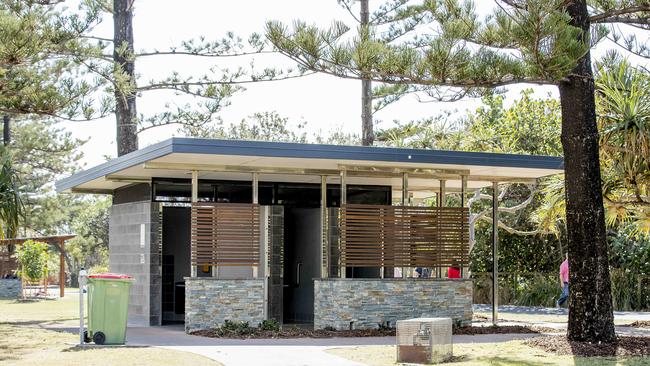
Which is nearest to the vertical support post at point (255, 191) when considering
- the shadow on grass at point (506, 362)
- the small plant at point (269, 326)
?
the small plant at point (269, 326)

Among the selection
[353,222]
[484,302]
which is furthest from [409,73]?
[484,302]

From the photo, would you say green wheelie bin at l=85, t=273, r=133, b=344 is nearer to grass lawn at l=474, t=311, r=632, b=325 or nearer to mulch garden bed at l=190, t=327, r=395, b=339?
mulch garden bed at l=190, t=327, r=395, b=339

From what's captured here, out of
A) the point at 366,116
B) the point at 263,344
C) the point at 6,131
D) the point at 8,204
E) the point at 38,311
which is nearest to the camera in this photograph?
the point at 263,344

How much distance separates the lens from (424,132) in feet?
88.9

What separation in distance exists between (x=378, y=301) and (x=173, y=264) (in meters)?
4.70

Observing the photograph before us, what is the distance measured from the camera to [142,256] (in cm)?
1892

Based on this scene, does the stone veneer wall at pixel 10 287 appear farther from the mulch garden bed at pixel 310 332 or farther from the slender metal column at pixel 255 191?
the mulch garden bed at pixel 310 332

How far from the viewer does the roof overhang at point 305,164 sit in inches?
607

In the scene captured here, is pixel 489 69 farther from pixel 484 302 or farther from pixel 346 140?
pixel 346 140

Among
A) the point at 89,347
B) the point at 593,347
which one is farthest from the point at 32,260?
the point at 593,347

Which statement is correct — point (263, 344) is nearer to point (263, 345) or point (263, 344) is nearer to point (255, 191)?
point (263, 345)

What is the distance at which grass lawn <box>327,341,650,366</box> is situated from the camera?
12.5 metres

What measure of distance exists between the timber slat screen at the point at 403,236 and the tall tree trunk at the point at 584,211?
11.9 ft

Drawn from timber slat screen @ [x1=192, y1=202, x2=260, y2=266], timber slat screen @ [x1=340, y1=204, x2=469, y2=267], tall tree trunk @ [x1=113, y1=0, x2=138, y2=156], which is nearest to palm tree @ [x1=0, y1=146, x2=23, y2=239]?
timber slat screen @ [x1=192, y1=202, x2=260, y2=266]
